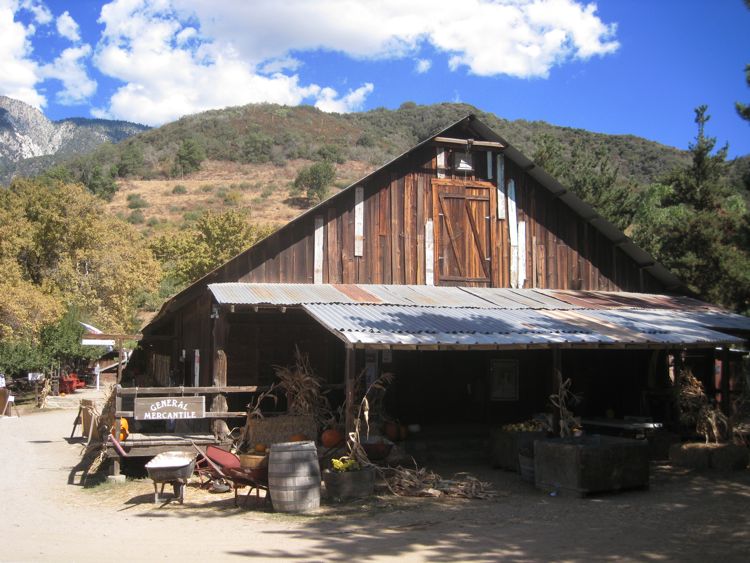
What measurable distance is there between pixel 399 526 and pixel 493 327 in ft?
14.6

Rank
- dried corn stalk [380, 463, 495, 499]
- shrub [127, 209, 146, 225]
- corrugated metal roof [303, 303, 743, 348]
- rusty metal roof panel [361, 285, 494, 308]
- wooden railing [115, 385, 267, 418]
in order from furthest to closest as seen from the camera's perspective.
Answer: shrub [127, 209, 146, 225] < rusty metal roof panel [361, 285, 494, 308] < wooden railing [115, 385, 267, 418] < corrugated metal roof [303, 303, 743, 348] < dried corn stalk [380, 463, 495, 499]

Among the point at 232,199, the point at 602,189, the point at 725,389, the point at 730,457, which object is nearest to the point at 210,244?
the point at 232,199

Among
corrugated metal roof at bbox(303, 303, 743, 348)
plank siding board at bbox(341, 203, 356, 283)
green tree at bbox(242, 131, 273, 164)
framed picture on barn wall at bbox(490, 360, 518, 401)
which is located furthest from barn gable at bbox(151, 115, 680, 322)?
green tree at bbox(242, 131, 273, 164)

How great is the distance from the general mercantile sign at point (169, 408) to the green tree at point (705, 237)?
13046mm

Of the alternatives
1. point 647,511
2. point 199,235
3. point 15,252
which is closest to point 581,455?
point 647,511

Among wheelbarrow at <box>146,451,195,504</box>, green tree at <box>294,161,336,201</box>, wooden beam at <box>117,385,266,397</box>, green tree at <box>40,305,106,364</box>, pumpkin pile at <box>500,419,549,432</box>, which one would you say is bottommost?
wheelbarrow at <box>146,451,195,504</box>

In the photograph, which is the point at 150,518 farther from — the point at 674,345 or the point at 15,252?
the point at 15,252

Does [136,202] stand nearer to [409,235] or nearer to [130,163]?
[130,163]

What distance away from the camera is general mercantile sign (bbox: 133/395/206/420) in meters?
11.6

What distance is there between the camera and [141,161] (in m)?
85.4

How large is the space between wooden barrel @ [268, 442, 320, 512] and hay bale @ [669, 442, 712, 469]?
6.76 meters

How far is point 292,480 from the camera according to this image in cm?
937

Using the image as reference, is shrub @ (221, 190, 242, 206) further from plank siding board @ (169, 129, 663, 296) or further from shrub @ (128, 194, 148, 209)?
plank siding board @ (169, 129, 663, 296)

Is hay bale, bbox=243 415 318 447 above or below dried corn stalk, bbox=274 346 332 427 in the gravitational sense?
below
